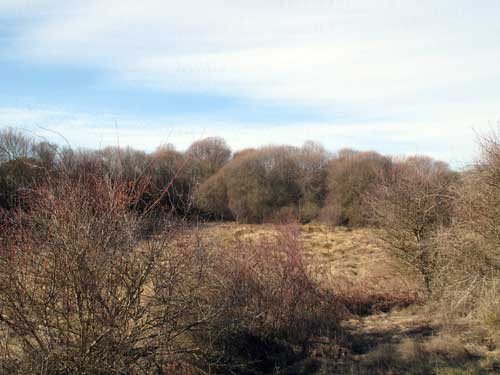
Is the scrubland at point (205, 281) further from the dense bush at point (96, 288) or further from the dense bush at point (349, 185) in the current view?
the dense bush at point (349, 185)

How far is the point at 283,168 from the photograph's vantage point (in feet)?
119

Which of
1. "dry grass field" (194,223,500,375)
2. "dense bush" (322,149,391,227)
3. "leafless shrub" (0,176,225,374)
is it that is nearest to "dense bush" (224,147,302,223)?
"dense bush" (322,149,391,227)

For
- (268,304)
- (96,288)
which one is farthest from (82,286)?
(268,304)

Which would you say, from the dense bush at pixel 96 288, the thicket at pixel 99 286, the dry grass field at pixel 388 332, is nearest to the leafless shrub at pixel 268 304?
the dry grass field at pixel 388 332

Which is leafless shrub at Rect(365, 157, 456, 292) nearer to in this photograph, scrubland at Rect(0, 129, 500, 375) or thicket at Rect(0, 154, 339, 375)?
scrubland at Rect(0, 129, 500, 375)

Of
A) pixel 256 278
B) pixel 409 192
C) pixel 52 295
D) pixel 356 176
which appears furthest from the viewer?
pixel 356 176

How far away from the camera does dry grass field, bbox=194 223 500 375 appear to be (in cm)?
808

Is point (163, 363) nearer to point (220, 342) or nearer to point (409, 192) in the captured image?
point (220, 342)

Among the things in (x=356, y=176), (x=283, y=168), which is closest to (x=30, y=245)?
(x=356, y=176)

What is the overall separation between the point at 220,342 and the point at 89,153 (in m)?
3.64

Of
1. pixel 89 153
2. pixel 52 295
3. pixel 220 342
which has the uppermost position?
pixel 89 153

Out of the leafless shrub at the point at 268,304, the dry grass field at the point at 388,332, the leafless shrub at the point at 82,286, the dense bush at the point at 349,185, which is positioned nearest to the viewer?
the leafless shrub at the point at 82,286

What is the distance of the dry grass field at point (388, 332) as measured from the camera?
8078 mm

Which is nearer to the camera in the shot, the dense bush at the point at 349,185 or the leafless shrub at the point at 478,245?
the leafless shrub at the point at 478,245
